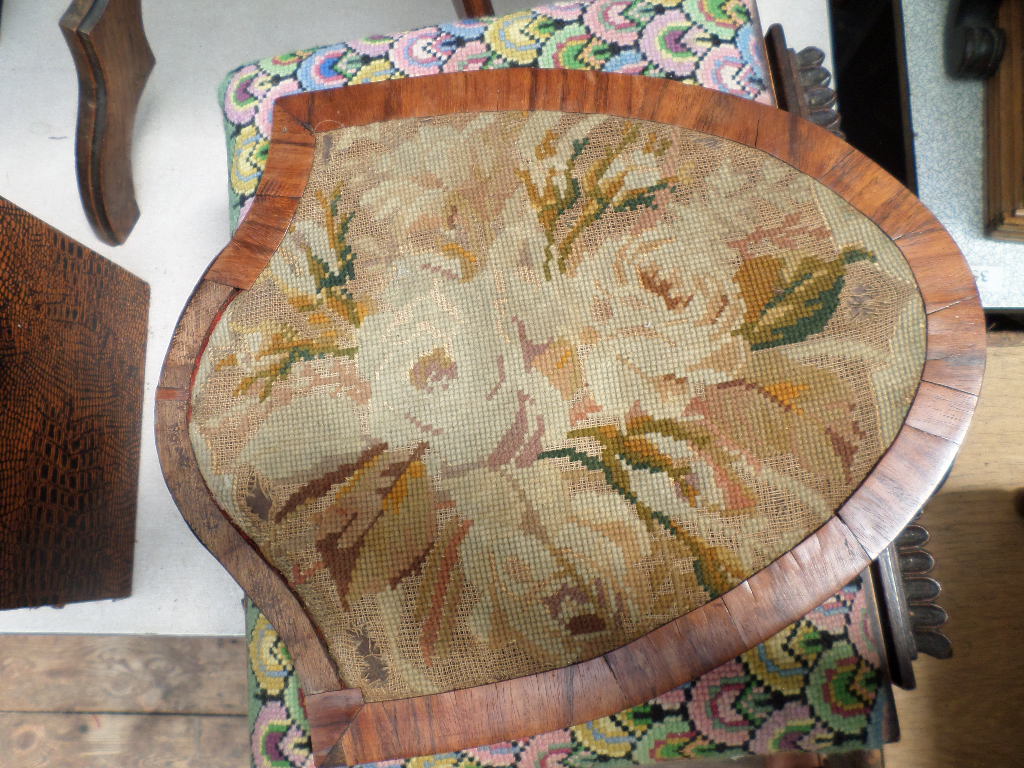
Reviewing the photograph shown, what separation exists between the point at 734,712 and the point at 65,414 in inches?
31.5

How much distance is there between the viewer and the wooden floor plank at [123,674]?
3.18 feet

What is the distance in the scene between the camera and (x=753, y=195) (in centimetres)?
55

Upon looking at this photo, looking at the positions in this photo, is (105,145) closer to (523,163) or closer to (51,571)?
(51,571)

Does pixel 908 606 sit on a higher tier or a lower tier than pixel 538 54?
lower

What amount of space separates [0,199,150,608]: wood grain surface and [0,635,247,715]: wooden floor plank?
Result: 9 cm

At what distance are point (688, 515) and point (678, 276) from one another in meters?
0.18

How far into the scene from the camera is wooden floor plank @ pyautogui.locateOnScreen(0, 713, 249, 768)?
0.96 metres

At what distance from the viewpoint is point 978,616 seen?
0.81m

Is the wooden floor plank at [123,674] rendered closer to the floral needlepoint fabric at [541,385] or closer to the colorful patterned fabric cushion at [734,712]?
the colorful patterned fabric cushion at [734,712]

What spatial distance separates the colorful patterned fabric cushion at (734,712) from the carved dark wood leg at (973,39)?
748mm

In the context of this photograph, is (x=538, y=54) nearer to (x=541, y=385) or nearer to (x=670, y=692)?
(x=541, y=385)

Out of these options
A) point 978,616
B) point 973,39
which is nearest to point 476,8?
point 973,39

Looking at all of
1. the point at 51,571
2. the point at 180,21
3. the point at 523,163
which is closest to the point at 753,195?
the point at 523,163

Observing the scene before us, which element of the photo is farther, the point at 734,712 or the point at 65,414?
the point at 65,414
